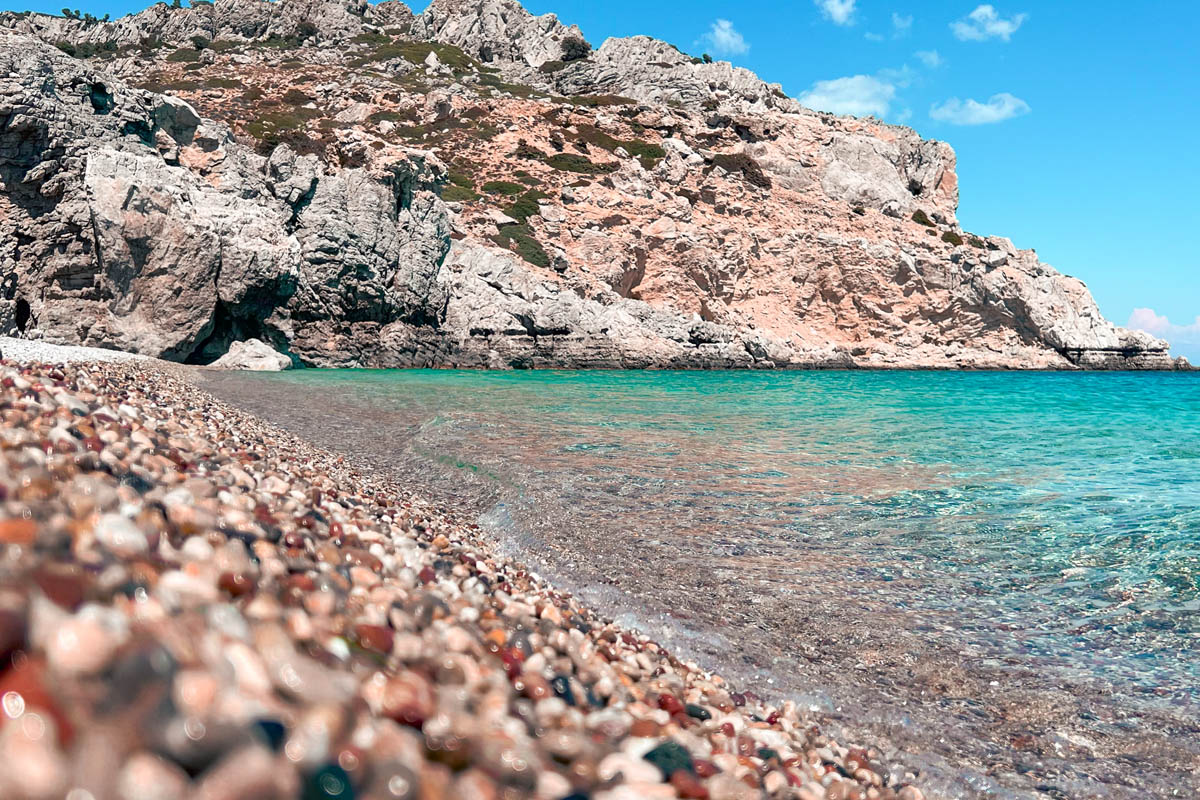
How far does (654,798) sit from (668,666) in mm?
1754

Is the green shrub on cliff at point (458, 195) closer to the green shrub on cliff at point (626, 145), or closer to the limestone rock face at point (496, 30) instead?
the green shrub on cliff at point (626, 145)

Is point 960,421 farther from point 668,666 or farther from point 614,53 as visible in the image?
point 614,53

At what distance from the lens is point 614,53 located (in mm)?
91188

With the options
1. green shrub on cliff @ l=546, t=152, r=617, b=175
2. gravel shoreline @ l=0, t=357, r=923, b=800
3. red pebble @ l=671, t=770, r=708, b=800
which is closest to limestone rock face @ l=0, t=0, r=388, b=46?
green shrub on cliff @ l=546, t=152, r=617, b=175

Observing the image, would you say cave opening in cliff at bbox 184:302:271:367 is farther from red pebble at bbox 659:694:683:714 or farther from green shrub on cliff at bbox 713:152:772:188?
green shrub on cliff at bbox 713:152:772:188

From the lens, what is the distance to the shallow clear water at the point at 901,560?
3688 millimetres

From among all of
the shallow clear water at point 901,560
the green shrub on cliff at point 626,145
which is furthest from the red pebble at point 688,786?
the green shrub on cliff at point 626,145

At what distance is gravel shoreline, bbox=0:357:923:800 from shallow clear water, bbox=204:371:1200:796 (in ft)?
2.70

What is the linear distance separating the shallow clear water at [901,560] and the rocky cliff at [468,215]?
2459 cm

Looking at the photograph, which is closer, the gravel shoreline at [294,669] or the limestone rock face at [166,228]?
the gravel shoreline at [294,669]

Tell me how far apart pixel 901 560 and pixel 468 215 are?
50.4m

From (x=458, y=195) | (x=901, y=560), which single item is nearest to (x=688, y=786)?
(x=901, y=560)

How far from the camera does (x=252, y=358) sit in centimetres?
3469

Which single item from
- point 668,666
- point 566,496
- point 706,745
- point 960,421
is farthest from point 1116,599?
point 960,421
